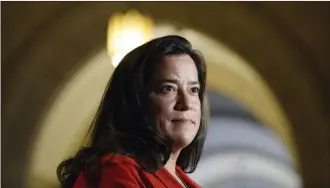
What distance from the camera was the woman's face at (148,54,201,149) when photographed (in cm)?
113

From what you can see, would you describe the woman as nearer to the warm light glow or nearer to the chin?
the chin

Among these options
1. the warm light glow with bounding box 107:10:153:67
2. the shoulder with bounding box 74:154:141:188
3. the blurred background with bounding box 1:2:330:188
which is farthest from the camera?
the blurred background with bounding box 1:2:330:188

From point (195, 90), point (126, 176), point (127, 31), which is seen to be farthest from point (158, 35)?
point (126, 176)

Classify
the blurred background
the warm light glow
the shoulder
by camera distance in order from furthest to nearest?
the blurred background, the warm light glow, the shoulder

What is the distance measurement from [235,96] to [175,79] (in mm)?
4053

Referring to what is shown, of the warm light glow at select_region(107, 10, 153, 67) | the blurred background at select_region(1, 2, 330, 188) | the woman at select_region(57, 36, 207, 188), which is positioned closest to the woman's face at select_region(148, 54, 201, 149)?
the woman at select_region(57, 36, 207, 188)

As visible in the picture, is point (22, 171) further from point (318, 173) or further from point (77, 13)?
point (318, 173)

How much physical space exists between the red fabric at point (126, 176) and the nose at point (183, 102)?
9 cm

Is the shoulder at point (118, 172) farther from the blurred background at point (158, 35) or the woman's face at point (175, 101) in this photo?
the blurred background at point (158, 35)

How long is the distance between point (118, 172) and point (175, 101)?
0.41ft

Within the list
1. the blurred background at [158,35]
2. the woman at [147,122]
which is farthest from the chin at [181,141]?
the blurred background at [158,35]

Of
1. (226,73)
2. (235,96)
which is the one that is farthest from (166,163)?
(235,96)

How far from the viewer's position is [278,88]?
4.16 m

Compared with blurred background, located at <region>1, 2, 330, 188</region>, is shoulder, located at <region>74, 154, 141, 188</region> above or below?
below
